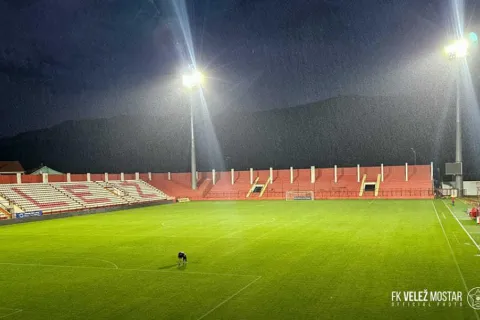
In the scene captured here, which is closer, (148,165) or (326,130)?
(148,165)

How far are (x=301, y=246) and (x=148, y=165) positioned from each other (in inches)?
3569

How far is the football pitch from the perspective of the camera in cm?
868

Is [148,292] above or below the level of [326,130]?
below

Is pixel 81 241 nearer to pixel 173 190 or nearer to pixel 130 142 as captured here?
pixel 173 190

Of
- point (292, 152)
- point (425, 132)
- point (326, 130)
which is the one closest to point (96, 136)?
point (292, 152)

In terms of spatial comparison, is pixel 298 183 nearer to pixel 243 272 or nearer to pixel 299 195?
pixel 299 195

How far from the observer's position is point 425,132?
10125 centimetres

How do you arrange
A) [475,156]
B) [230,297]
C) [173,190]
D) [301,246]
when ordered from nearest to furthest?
[230,297]
[301,246]
[173,190]
[475,156]

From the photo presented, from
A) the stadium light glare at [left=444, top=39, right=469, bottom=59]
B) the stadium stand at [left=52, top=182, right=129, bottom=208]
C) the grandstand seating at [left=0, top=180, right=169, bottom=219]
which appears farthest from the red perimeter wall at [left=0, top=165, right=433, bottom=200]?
the stadium light glare at [left=444, top=39, right=469, bottom=59]

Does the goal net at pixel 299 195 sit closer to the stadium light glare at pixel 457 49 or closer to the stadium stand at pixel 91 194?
the stadium stand at pixel 91 194

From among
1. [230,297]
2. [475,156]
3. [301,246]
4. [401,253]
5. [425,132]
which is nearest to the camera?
[230,297]
